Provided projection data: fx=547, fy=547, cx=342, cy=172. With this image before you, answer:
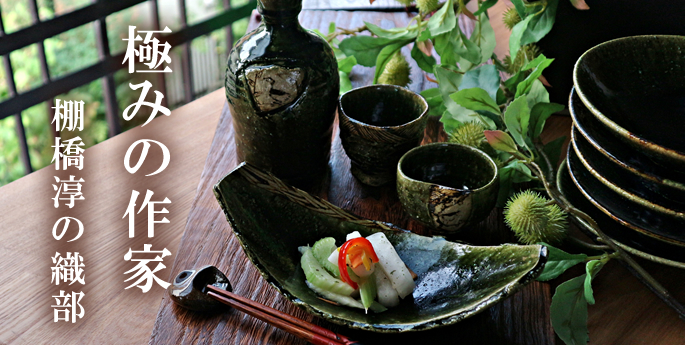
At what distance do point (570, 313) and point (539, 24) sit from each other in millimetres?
470

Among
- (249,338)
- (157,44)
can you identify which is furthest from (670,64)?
(157,44)

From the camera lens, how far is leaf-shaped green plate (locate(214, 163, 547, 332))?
586 mm

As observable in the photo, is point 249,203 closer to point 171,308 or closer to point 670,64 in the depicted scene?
point 171,308

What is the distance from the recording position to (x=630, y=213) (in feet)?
2.18

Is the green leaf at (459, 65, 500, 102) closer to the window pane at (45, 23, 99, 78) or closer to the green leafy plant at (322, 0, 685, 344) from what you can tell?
the green leafy plant at (322, 0, 685, 344)

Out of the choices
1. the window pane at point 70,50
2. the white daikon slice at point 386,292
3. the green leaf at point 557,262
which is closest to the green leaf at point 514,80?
the green leaf at point 557,262

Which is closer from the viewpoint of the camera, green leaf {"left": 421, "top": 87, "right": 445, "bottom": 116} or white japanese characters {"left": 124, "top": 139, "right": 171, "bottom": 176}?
green leaf {"left": 421, "top": 87, "right": 445, "bottom": 116}

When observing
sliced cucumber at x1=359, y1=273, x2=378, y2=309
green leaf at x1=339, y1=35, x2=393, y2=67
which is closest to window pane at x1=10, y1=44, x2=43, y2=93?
green leaf at x1=339, y1=35, x2=393, y2=67

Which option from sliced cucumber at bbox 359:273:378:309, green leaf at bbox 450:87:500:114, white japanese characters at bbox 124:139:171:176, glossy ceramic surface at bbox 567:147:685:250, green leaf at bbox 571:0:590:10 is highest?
green leaf at bbox 571:0:590:10

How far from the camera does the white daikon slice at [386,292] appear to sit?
0.63 meters

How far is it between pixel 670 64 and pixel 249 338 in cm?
69

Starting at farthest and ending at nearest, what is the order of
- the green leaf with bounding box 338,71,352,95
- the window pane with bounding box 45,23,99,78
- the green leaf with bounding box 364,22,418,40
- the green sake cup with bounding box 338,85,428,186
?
1. the window pane with bounding box 45,23,99,78
2. the green leaf with bounding box 338,71,352,95
3. the green leaf with bounding box 364,22,418,40
4. the green sake cup with bounding box 338,85,428,186

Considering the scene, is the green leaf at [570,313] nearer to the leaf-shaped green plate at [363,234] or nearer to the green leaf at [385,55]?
the leaf-shaped green plate at [363,234]

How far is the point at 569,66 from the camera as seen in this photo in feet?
3.33
